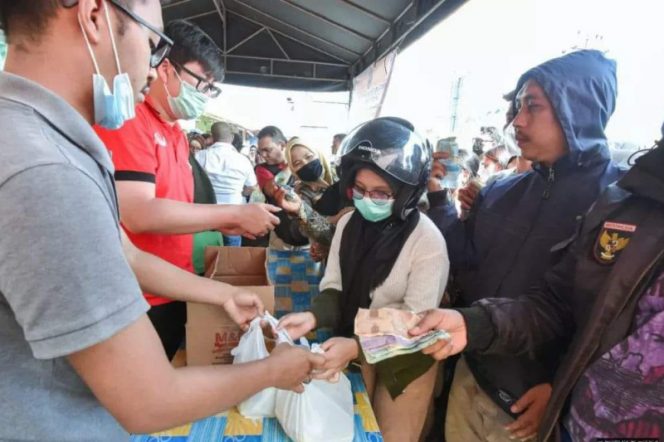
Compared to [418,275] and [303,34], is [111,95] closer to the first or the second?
[418,275]

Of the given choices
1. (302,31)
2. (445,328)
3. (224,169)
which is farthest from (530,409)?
(302,31)

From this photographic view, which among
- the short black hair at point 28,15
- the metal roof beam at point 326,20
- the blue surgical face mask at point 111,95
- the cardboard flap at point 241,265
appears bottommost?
the cardboard flap at point 241,265

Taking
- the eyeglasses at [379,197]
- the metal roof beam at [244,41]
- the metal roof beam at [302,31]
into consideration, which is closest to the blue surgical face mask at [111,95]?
the eyeglasses at [379,197]

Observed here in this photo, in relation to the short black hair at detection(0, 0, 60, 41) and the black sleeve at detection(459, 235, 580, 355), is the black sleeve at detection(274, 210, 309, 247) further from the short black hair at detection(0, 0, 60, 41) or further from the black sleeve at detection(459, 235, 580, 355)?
the short black hair at detection(0, 0, 60, 41)

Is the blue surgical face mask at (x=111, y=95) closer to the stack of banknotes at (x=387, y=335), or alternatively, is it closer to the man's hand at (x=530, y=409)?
the stack of banknotes at (x=387, y=335)

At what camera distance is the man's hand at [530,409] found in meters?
1.26

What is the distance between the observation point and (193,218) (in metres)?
1.49

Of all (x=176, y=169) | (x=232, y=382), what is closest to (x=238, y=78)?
(x=176, y=169)

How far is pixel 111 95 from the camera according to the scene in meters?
0.76

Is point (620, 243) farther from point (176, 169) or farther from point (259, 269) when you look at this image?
→ point (176, 169)

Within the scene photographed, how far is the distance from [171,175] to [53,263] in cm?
116

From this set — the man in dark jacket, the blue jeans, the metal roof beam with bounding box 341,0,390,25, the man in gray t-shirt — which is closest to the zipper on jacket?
the man in dark jacket

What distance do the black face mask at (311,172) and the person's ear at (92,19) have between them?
1.96 metres

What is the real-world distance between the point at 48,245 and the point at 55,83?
1.25 feet
